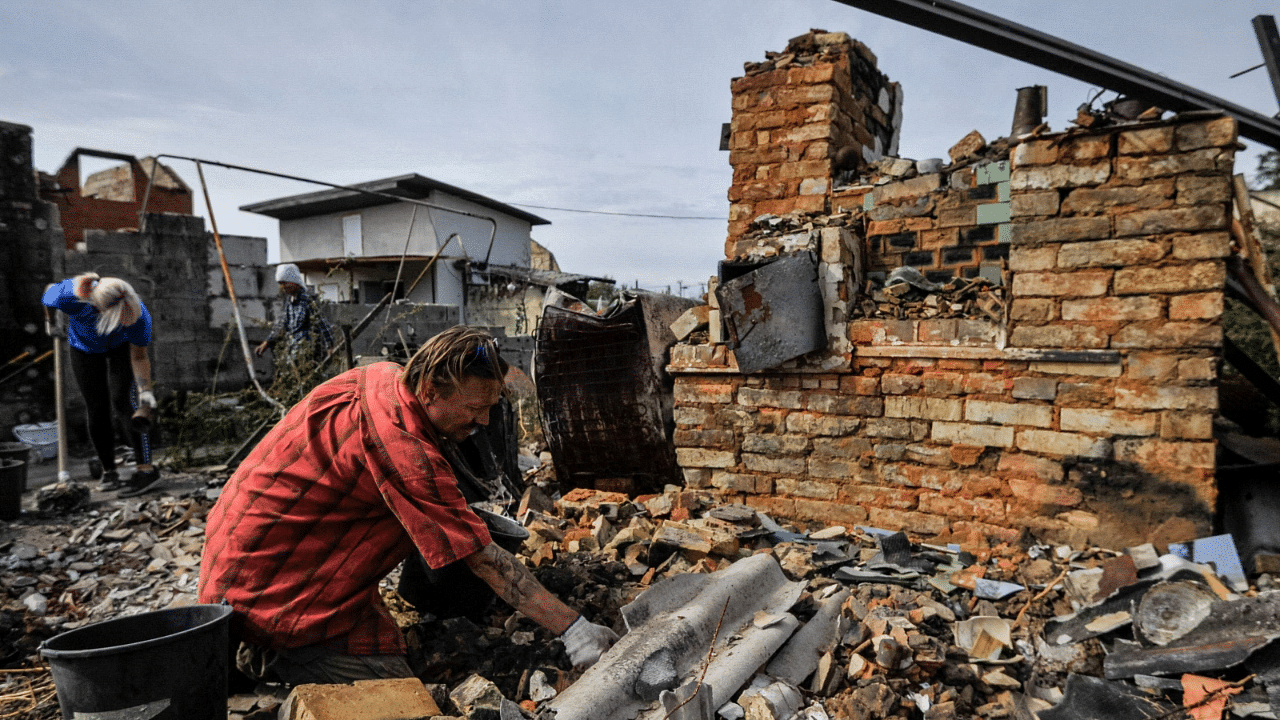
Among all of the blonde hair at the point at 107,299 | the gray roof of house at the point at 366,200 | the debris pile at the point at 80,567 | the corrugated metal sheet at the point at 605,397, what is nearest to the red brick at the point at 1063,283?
the corrugated metal sheet at the point at 605,397

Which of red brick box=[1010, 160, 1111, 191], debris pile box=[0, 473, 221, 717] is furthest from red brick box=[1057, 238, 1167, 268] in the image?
debris pile box=[0, 473, 221, 717]

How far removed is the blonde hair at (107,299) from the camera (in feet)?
16.3

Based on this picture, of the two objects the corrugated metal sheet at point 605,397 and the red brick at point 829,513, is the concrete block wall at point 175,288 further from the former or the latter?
the red brick at point 829,513

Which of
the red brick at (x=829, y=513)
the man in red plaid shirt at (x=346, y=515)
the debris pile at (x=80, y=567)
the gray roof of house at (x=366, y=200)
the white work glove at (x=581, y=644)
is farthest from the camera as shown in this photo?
the gray roof of house at (x=366, y=200)

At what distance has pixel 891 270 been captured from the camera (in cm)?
458

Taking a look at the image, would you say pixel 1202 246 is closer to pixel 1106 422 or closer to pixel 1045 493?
pixel 1106 422

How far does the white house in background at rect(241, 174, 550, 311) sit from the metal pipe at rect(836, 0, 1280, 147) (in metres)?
17.7

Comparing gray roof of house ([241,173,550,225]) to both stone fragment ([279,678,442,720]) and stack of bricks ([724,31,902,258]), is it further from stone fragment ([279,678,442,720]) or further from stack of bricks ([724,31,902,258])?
stone fragment ([279,678,442,720])

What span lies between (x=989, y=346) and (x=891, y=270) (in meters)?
1.03

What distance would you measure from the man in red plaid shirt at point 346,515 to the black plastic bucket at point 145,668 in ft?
0.59

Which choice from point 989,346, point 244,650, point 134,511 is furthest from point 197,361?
point 989,346

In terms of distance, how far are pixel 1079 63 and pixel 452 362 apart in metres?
3.85

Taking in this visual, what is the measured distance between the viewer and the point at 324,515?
2.15 m

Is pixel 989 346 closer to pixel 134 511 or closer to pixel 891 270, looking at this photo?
pixel 891 270
